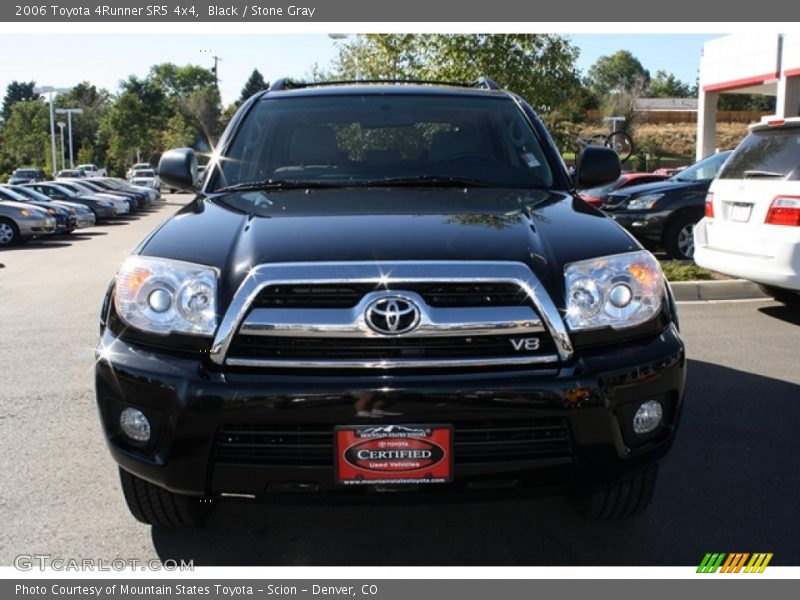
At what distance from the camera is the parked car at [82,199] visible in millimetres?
27472

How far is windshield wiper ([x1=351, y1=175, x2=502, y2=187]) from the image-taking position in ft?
12.5

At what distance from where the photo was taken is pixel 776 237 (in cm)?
707

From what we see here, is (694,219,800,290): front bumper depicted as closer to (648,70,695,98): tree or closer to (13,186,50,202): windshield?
(13,186,50,202): windshield

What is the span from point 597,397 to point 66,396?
3860mm

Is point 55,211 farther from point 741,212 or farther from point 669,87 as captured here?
point 669,87

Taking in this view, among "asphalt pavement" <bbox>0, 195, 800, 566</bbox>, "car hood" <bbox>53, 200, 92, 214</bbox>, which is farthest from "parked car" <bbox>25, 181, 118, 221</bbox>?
"asphalt pavement" <bbox>0, 195, 800, 566</bbox>

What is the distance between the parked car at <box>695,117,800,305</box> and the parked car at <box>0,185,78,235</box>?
16986 mm

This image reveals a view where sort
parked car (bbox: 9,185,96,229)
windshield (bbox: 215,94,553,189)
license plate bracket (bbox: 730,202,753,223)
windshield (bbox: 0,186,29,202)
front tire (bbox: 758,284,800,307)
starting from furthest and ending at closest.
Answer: parked car (bbox: 9,185,96,229)
windshield (bbox: 0,186,29,202)
front tire (bbox: 758,284,800,307)
license plate bracket (bbox: 730,202,753,223)
windshield (bbox: 215,94,553,189)

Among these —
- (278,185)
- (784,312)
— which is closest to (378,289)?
(278,185)

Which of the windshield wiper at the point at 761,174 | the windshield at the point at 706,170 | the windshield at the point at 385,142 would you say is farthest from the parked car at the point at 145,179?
the windshield at the point at 385,142

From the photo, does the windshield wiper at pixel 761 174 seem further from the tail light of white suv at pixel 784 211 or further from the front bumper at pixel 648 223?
the front bumper at pixel 648 223

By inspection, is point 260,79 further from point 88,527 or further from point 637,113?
point 88,527

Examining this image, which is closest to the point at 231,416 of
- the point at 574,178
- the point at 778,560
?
the point at 778,560

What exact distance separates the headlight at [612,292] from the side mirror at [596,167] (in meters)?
1.27
